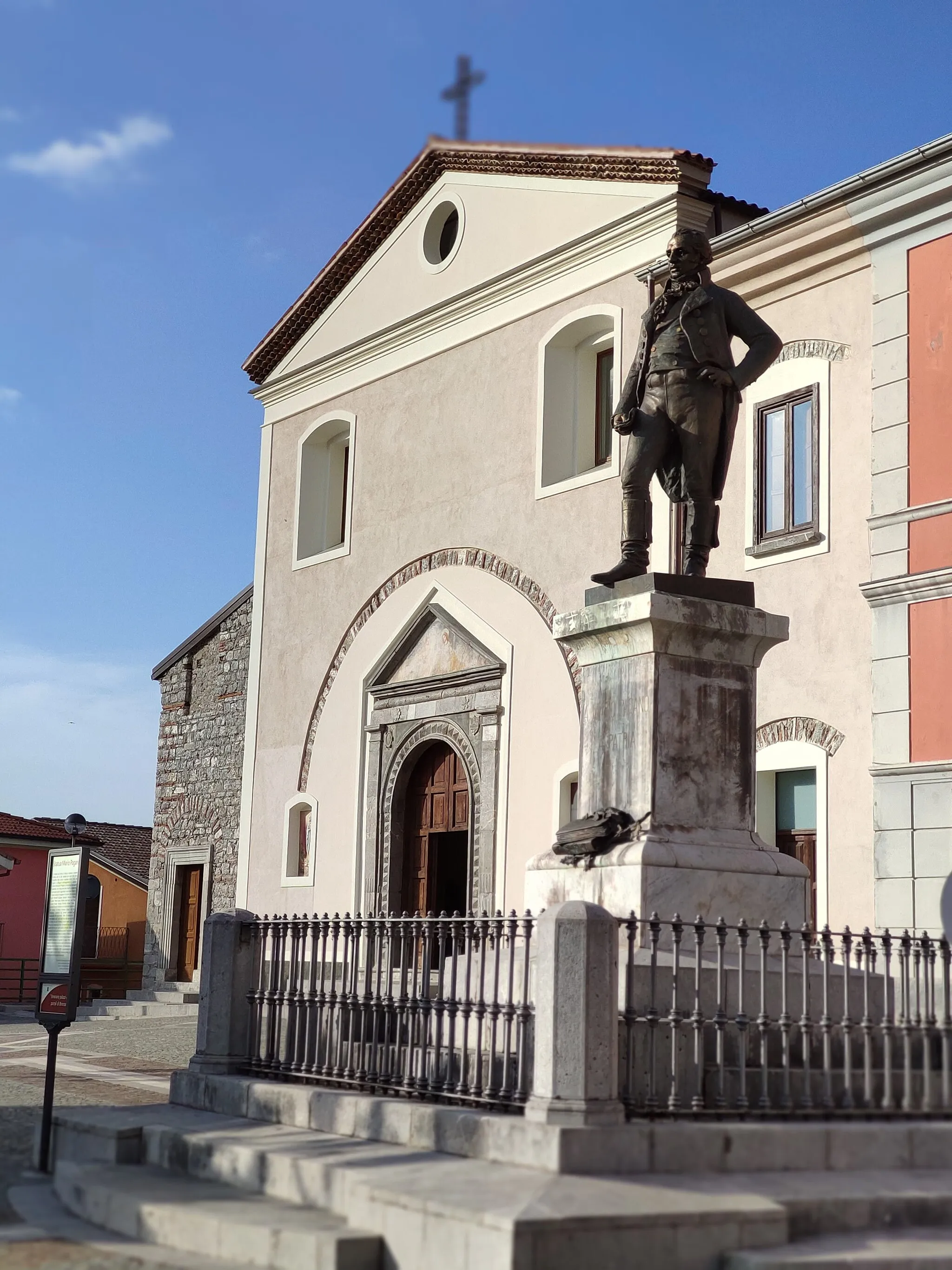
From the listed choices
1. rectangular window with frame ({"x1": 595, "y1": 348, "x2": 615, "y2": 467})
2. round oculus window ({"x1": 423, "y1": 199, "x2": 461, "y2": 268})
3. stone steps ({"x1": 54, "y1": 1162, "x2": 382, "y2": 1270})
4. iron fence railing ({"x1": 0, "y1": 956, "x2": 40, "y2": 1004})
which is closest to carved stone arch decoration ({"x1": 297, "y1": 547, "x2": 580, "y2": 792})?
rectangular window with frame ({"x1": 595, "y1": 348, "x2": 615, "y2": 467})

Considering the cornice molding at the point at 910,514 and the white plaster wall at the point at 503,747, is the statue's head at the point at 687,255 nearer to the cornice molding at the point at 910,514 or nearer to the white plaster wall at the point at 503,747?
the cornice molding at the point at 910,514

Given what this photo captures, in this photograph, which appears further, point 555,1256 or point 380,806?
point 380,806

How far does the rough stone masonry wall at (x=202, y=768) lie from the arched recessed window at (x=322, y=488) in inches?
74.9

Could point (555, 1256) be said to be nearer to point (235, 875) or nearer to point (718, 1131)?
point (718, 1131)

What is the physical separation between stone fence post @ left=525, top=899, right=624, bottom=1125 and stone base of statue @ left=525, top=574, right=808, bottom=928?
1.23 meters

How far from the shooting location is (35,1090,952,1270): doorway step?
5559 mm

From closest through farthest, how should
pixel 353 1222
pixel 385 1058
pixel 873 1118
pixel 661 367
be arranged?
pixel 353 1222 < pixel 873 1118 < pixel 385 1058 < pixel 661 367

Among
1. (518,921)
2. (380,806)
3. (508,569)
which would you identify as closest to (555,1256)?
(518,921)

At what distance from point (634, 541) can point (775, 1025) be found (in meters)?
2.97

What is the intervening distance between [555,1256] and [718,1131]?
1406 mm

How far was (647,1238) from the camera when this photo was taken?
18.4 feet

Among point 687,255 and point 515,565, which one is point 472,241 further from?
point 687,255

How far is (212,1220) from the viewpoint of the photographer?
20.9ft

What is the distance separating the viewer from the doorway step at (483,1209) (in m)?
5.56
